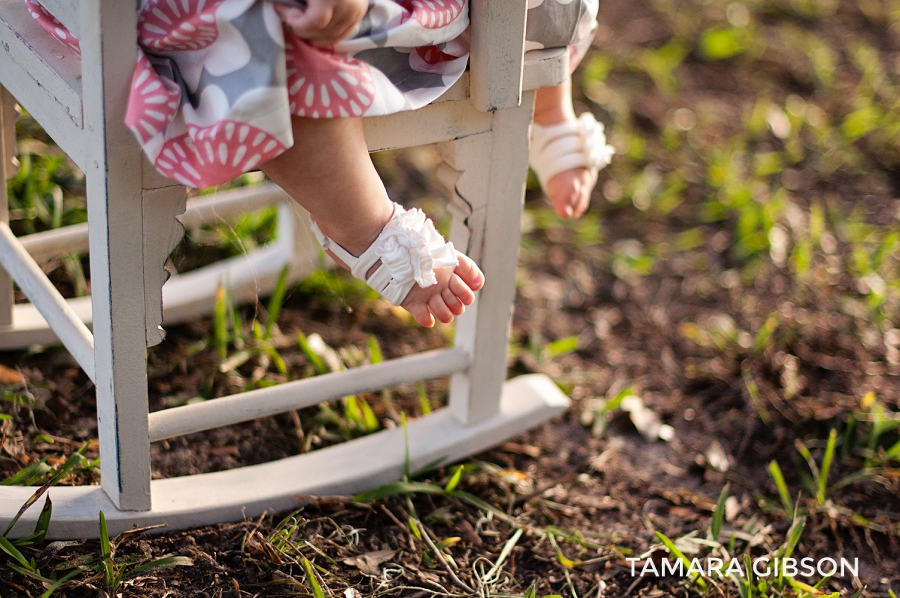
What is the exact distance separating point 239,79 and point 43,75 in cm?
25

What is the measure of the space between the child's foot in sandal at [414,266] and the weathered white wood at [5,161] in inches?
18.6

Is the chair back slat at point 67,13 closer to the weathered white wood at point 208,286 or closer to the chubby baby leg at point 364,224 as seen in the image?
the chubby baby leg at point 364,224

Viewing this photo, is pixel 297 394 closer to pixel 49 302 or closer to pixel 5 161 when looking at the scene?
pixel 49 302

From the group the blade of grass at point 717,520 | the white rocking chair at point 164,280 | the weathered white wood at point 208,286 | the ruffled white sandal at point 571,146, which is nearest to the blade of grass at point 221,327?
the weathered white wood at point 208,286

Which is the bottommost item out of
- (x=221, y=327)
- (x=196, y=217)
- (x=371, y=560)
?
(x=371, y=560)

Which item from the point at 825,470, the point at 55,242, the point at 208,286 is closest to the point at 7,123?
the point at 55,242

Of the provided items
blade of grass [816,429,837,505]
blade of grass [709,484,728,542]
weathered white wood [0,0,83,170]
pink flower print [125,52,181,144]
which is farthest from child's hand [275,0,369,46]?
blade of grass [816,429,837,505]

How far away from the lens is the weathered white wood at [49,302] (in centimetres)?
95

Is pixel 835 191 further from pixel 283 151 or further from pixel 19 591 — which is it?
pixel 19 591

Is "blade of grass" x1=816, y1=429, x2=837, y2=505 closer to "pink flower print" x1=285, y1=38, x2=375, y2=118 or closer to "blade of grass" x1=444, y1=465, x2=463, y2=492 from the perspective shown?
"blade of grass" x1=444, y1=465, x2=463, y2=492

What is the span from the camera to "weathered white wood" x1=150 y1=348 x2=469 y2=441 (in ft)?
3.16

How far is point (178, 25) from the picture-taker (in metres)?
0.78

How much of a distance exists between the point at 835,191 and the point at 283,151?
1.48 metres

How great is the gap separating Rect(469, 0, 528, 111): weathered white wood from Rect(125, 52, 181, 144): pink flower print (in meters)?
0.31
